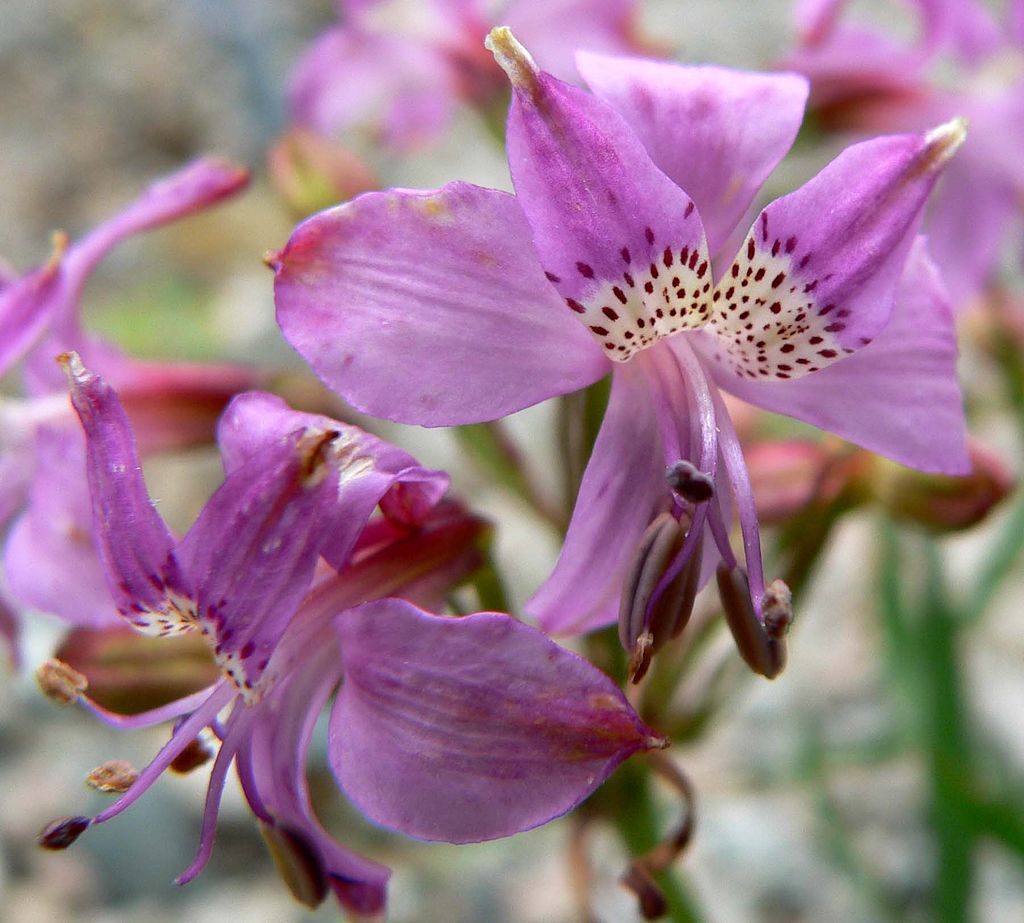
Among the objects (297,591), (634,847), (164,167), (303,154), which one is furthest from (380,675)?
(164,167)

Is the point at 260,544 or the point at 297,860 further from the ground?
the point at 260,544

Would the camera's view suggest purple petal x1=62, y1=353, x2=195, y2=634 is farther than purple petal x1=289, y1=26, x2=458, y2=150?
No

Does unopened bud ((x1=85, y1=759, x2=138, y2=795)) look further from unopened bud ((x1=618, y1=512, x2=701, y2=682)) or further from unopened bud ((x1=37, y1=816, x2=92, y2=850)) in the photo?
unopened bud ((x1=618, y1=512, x2=701, y2=682))

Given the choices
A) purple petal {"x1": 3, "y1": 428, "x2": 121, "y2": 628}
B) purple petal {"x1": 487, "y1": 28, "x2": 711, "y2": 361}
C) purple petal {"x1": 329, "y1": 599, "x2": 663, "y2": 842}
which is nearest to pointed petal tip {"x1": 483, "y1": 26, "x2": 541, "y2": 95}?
purple petal {"x1": 487, "y1": 28, "x2": 711, "y2": 361}

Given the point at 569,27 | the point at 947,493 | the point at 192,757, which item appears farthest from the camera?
the point at 569,27

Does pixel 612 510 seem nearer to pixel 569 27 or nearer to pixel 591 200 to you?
pixel 591 200

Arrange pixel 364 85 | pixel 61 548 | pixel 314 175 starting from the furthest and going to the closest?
pixel 364 85 → pixel 314 175 → pixel 61 548

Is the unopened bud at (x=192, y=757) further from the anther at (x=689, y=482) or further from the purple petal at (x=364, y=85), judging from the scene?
the purple petal at (x=364, y=85)

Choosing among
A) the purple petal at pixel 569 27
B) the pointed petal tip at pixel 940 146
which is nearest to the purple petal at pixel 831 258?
the pointed petal tip at pixel 940 146

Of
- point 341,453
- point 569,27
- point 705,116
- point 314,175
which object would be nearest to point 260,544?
point 341,453
